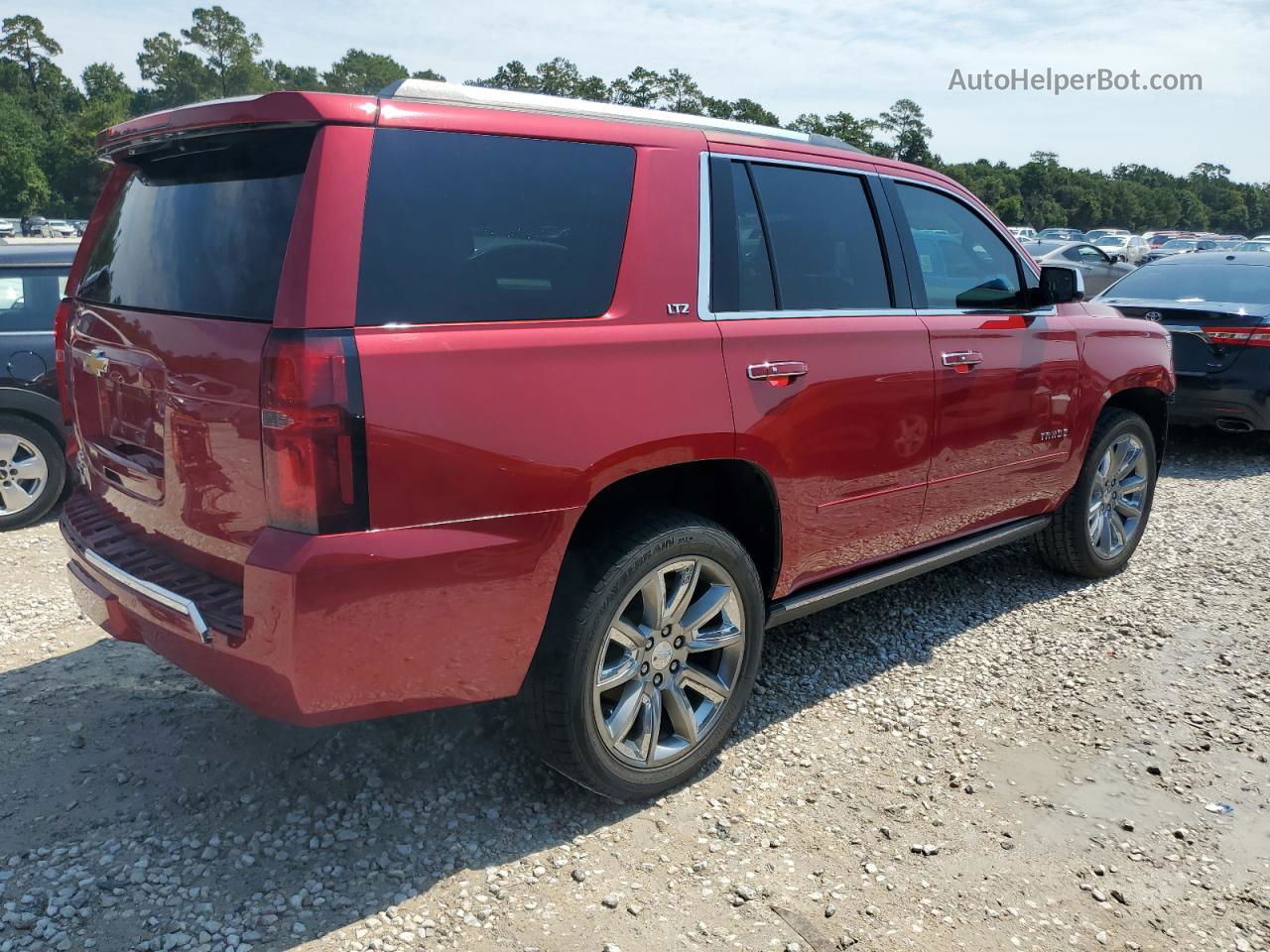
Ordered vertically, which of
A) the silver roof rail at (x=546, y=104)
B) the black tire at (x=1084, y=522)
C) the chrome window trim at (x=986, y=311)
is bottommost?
the black tire at (x=1084, y=522)

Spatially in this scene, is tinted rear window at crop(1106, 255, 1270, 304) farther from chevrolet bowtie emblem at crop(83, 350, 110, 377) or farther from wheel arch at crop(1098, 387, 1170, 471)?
chevrolet bowtie emblem at crop(83, 350, 110, 377)

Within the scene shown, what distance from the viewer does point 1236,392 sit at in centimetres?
775

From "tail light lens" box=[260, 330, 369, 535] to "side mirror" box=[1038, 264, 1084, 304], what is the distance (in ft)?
10.9

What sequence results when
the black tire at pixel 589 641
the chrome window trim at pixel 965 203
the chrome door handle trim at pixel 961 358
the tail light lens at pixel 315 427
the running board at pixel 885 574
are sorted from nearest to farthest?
1. the tail light lens at pixel 315 427
2. the black tire at pixel 589 641
3. the running board at pixel 885 574
4. the chrome door handle trim at pixel 961 358
5. the chrome window trim at pixel 965 203

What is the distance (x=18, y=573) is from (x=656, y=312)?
393 centimetres

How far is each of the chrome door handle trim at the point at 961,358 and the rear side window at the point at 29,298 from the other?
505 centimetres

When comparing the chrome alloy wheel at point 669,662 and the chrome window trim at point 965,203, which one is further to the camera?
the chrome window trim at point 965,203

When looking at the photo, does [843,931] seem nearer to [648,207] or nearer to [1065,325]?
[648,207]

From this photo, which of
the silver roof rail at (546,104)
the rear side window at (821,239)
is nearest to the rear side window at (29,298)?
the silver roof rail at (546,104)

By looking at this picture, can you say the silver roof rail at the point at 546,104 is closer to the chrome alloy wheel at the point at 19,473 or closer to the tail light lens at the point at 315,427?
the tail light lens at the point at 315,427

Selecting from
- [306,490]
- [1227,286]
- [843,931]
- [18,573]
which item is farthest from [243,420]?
[1227,286]

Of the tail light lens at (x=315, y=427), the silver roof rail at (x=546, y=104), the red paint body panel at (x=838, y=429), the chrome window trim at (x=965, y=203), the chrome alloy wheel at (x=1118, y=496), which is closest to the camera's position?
the tail light lens at (x=315, y=427)

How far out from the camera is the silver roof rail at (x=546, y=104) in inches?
102

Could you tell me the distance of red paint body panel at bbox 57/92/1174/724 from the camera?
2336 mm
